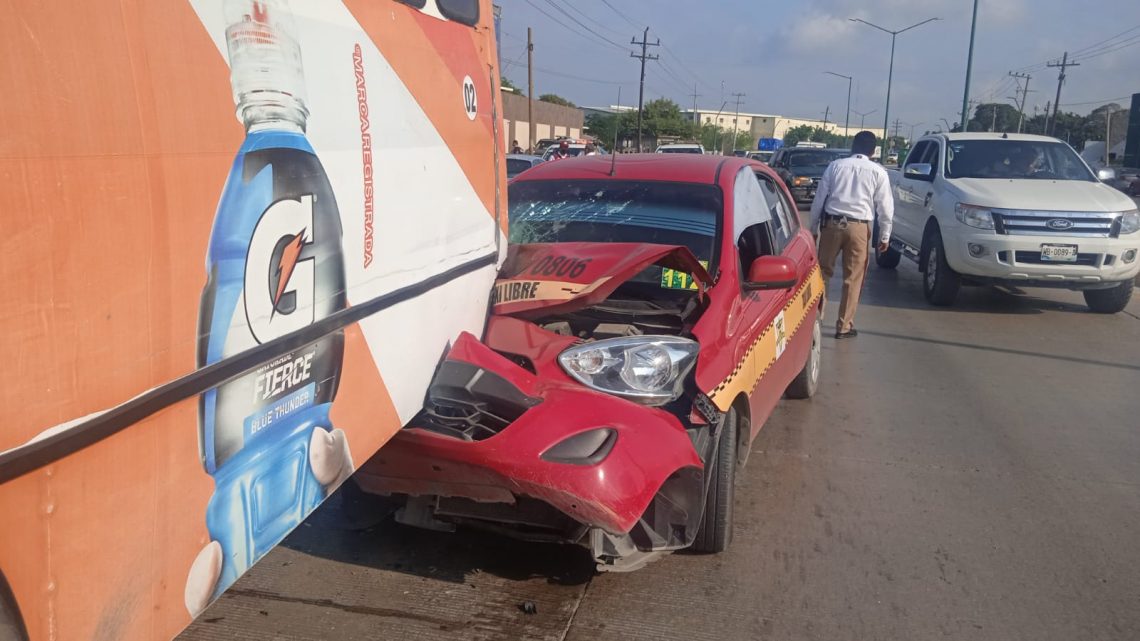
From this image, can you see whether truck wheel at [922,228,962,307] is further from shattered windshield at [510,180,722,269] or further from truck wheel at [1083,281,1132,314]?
shattered windshield at [510,180,722,269]

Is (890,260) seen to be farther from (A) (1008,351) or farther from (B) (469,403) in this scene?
(B) (469,403)

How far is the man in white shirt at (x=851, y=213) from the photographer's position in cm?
803

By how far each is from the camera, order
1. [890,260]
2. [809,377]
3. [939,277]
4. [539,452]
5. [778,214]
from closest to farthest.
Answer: [539,452], [778,214], [809,377], [939,277], [890,260]

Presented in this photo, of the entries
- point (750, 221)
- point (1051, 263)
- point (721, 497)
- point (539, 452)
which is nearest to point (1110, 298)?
point (1051, 263)

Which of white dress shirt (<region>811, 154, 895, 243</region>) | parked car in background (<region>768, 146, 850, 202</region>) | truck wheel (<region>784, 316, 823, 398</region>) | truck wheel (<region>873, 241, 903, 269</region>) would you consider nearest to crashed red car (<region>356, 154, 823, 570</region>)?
truck wheel (<region>784, 316, 823, 398</region>)

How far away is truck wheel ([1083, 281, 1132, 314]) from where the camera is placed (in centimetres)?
962

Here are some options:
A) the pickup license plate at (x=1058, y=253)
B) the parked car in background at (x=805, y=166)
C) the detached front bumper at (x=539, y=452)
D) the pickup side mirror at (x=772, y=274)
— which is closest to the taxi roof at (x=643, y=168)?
the pickup side mirror at (x=772, y=274)

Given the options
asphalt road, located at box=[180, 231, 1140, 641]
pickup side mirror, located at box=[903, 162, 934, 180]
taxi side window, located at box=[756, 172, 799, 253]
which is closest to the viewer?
asphalt road, located at box=[180, 231, 1140, 641]

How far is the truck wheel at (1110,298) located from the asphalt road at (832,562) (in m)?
4.33

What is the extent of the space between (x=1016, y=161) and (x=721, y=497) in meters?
8.40

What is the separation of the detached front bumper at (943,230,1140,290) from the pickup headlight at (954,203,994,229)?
9cm

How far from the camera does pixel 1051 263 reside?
915 cm

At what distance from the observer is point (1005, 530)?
4199 millimetres

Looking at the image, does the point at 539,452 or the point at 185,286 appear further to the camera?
the point at 539,452
